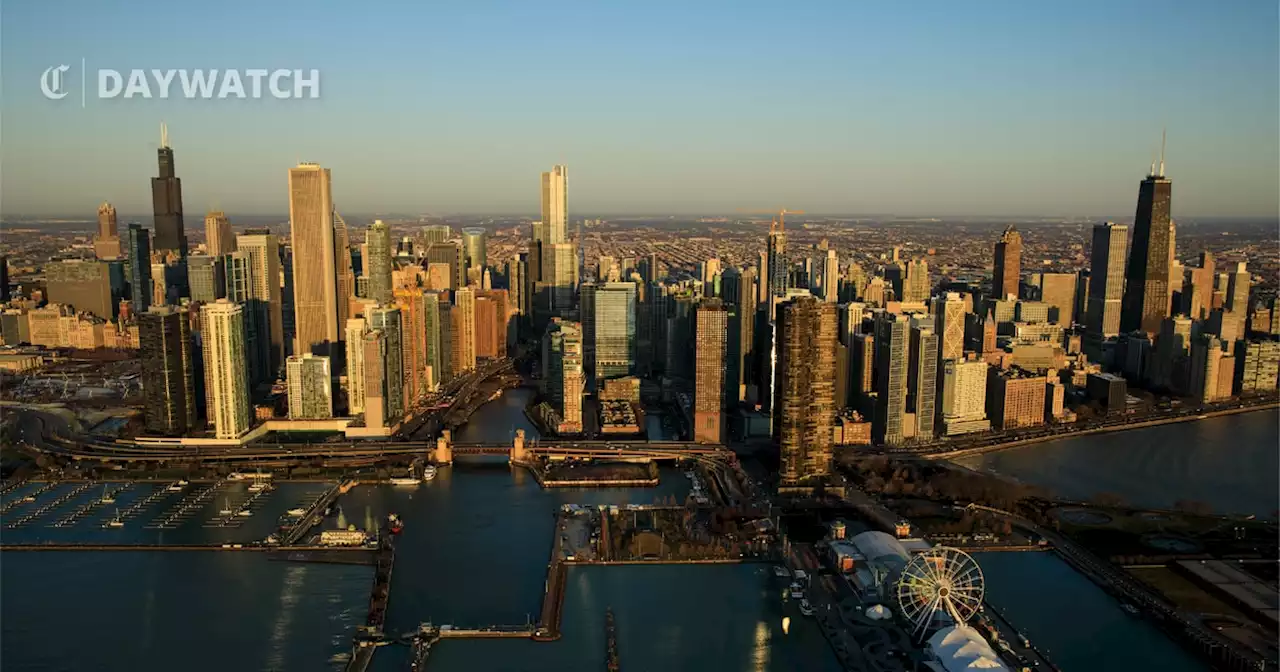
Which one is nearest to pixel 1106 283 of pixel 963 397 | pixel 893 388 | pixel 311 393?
pixel 963 397

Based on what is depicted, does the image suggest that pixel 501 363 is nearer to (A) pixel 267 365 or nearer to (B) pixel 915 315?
(A) pixel 267 365

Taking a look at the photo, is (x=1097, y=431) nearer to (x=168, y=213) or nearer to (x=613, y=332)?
(x=613, y=332)

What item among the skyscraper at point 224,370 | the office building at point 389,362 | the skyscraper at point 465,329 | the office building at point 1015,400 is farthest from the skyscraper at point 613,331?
the office building at point 1015,400

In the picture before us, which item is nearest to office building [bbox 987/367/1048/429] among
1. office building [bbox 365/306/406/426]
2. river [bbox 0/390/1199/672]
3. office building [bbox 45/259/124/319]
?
river [bbox 0/390/1199/672]

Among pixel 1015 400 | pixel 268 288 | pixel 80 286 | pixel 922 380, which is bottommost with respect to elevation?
pixel 1015 400

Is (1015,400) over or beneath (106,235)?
beneath

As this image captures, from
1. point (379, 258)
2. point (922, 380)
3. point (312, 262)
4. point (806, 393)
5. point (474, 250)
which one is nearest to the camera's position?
point (806, 393)

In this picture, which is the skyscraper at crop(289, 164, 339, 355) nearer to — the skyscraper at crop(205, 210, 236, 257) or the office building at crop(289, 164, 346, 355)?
the office building at crop(289, 164, 346, 355)
